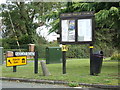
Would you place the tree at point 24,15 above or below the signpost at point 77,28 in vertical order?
above

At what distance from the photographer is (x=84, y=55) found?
3259 cm

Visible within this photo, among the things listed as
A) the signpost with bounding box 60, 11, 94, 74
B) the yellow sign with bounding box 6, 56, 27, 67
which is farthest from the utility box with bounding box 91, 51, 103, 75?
the yellow sign with bounding box 6, 56, 27, 67

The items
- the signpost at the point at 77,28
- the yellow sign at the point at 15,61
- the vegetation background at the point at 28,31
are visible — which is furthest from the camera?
the vegetation background at the point at 28,31

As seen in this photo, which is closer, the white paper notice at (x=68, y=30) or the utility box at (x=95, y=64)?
the utility box at (x=95, y=64)

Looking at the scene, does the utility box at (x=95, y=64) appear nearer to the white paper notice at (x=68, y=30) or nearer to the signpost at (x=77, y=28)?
the signpost at (x=77, y=28)

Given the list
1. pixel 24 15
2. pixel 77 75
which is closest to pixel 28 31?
pixel 24 15

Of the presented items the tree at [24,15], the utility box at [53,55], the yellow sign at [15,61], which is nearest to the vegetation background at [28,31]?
the tree at [24,15]

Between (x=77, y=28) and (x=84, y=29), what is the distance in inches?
14.0

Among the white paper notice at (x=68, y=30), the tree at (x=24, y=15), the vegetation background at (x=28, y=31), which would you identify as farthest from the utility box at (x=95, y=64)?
the tree at (x=24, y=15)

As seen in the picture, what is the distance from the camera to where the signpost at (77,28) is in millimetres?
11633

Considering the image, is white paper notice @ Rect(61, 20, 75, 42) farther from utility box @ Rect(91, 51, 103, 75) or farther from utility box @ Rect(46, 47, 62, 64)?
utility box @ Rect(46, 47, 62, 64)

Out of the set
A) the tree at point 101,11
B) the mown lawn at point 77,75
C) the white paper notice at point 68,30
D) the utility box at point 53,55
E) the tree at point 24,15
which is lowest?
the mown lawn at point 77,75

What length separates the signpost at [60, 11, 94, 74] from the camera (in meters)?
11.6

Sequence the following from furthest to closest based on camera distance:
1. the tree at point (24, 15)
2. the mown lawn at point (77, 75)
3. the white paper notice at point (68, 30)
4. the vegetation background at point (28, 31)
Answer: the tree at point (24, 15)
the vegetation background at point (28, 31)
the white paper notice at point (68, 30)
the mown lawn at point (77, 75)
